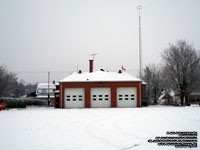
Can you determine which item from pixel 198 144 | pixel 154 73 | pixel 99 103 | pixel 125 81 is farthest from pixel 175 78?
pixel 198 144

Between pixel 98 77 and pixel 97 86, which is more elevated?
pixel 98 77

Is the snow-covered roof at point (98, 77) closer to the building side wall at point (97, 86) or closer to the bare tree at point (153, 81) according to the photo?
the building side wall at point (97, 86)

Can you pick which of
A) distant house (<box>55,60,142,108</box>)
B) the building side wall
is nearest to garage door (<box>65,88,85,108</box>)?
distant house (<box>55,60,142,108</box>)

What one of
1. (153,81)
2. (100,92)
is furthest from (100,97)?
(153,81)

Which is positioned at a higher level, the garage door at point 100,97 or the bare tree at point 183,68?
the bare tree at point 183,68

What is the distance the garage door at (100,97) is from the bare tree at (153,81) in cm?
2770

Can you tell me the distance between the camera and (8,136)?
10391mm

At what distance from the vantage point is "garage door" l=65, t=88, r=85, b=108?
35.9 meters

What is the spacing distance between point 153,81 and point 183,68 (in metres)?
23.5

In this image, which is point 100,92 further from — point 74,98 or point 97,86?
point 74,98

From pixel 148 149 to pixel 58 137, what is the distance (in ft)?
13.6

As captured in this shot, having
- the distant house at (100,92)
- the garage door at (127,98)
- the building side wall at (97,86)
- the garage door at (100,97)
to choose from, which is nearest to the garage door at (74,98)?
the distant house at (100,92)

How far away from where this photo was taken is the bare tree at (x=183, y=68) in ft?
129

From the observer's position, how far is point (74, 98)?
35969 millimetres
